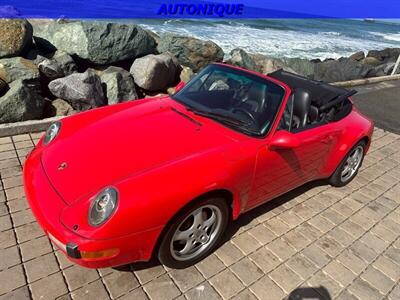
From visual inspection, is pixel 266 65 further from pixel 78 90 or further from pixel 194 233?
pixel 194 233

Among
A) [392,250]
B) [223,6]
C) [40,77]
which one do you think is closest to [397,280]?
[392,250]

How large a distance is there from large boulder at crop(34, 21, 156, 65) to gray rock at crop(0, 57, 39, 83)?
1.29 meters

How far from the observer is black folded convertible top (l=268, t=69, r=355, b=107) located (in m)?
4.17

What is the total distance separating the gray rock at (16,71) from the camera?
583 cm

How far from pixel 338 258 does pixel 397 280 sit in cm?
56

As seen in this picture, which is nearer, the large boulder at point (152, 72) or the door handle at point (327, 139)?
the door handle at point (327, 139)

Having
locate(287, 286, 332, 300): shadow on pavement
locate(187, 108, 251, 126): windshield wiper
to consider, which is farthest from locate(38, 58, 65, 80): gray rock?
locate(287, 286, 332, 300): shadow on pavement

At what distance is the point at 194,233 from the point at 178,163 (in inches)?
26.8

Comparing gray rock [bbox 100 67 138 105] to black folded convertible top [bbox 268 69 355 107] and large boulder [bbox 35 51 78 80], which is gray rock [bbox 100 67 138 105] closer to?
large boulder [bbox 35 51 78 80]

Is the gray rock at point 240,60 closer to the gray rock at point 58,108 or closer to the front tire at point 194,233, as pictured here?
the gray rock at point 58,108

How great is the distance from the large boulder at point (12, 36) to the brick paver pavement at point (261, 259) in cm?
250

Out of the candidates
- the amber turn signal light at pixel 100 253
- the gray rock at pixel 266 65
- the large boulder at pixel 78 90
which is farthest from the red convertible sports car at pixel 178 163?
the gray rock at pixel 266 65

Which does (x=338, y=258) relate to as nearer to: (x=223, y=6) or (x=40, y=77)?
(x=40, y=77)

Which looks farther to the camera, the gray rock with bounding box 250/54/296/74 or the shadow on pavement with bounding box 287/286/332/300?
the gray rock with bounding box 250/54/296/74
